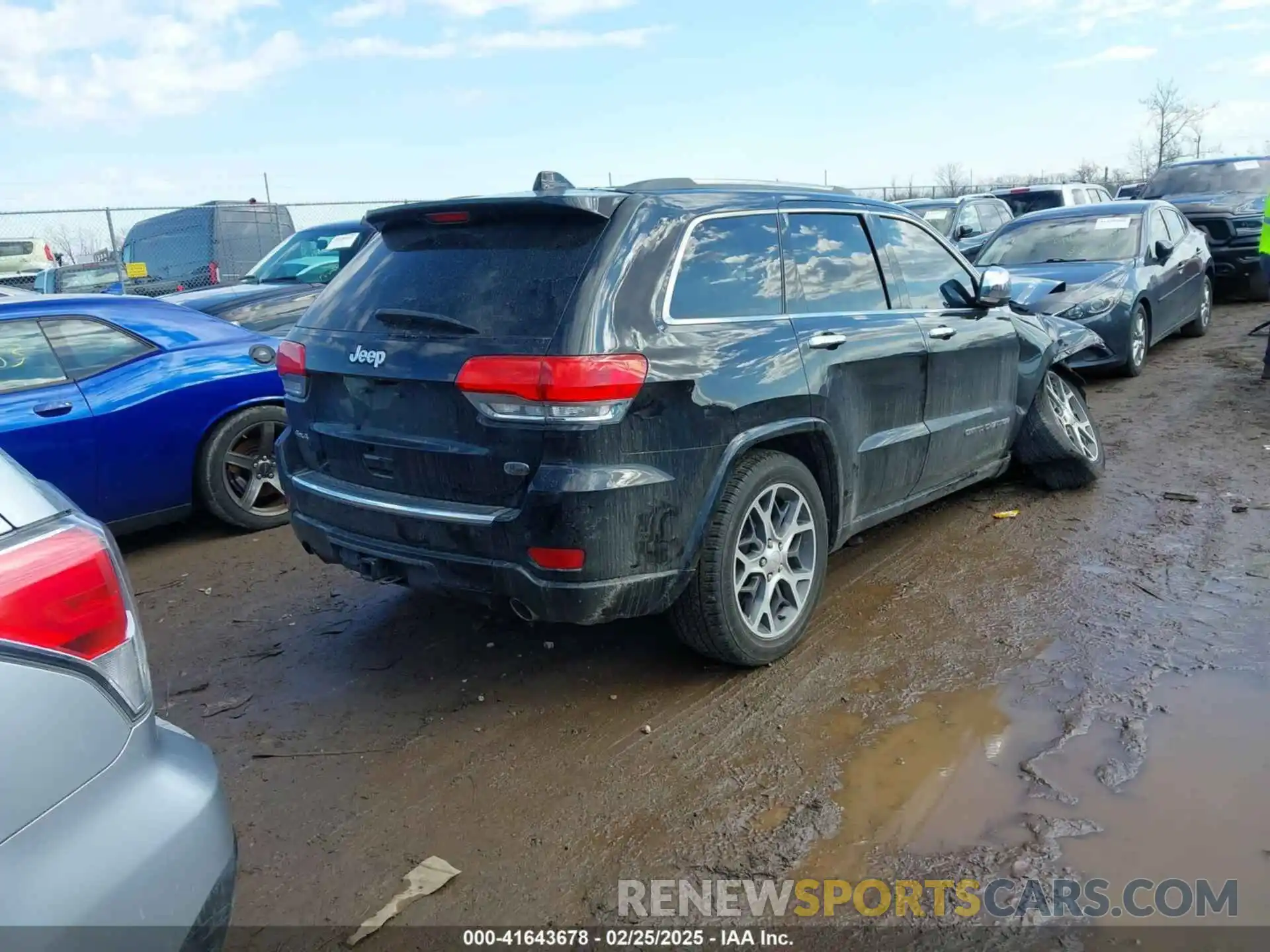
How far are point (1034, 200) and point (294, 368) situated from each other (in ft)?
55.3

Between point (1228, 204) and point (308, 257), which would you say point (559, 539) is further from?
point (1228, 204)

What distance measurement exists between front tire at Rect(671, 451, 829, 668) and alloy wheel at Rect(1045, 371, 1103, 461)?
97.1 inches

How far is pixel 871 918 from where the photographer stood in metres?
2.52

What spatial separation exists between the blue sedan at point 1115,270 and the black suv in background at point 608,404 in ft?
16.9

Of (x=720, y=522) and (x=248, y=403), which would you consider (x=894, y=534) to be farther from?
(x=248, y=403)

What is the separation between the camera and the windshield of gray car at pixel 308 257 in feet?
29.9

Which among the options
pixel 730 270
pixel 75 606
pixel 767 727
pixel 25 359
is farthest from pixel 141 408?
pixel 75 606

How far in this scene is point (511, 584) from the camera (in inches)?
129

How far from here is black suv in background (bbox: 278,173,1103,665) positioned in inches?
126

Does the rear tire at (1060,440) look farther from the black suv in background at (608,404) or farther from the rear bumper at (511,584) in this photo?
the rear bumper at (511,584)

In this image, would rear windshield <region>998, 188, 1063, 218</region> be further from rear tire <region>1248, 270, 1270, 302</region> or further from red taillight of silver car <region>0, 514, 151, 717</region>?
red taillight of silver car <region>0, 514, 151, 717</region>

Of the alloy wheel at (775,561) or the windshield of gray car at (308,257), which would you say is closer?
the alloy wheel at (775,561)

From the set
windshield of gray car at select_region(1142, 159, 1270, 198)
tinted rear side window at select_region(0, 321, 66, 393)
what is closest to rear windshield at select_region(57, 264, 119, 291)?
tinted rear side window at select_region(0, 321, 66, 393)

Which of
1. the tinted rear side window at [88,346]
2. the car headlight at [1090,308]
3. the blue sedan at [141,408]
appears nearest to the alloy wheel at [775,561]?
the blue sedan at [141,408]
